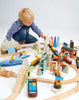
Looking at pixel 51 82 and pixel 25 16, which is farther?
pixel 25 16

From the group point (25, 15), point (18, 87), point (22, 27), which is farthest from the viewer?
point (22, 27)

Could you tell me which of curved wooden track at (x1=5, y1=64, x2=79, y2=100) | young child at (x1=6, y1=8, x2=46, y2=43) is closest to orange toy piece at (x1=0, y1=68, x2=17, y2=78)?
curved wooden track at (x1=5, y1=64, x2=79, y2=100)

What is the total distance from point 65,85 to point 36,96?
0.27 meters

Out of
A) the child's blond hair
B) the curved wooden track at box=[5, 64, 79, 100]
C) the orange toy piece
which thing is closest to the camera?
the curved wooden track at box=[5, 64, 79, 100]

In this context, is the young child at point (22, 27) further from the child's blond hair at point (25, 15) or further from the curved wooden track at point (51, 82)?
the curved wooden track at point (51, 82)

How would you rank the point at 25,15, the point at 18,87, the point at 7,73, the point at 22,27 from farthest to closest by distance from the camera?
1. the point at 22,27
2. the point at 25,15
3. the point at 7,73
4. the point at 18,87

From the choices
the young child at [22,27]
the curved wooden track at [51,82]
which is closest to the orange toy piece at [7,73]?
the curved wooden track at [51,82]

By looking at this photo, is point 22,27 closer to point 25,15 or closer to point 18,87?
point 25,15

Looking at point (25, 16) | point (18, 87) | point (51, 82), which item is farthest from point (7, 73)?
point (25, 16)

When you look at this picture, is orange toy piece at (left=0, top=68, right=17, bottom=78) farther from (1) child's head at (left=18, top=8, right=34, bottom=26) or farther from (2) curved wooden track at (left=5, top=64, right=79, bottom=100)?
(1) child's head at (left=18, top=8, right=34, bottom=26)

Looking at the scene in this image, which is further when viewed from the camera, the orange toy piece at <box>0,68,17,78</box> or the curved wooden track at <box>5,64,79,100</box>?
the orange toy piece at <box>0,68,17,78</box>

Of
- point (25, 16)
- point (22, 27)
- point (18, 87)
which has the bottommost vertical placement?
point (18, 87)

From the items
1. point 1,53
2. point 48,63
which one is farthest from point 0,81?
point 1,53

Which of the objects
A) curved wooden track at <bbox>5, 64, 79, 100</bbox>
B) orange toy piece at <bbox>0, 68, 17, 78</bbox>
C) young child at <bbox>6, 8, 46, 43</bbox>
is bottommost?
curved wooden track at <bbox>5, 64, 79, 100</bbox>
